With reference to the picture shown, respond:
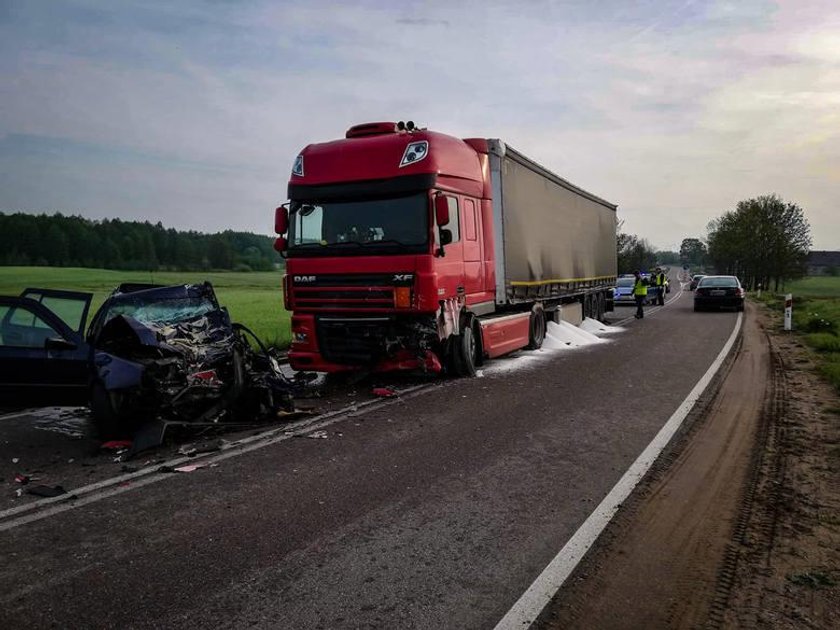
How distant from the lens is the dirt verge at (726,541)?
10.3ft

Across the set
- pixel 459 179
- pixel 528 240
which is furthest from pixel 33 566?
pixel 528 240

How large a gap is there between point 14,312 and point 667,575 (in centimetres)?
689

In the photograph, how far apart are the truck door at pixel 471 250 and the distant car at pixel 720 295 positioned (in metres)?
18.8

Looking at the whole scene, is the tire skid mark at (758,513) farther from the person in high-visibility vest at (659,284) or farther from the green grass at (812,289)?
the green grass at (812,289)

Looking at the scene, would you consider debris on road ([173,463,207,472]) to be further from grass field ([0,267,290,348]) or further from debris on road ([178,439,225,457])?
grass field ([0,267,290,348])

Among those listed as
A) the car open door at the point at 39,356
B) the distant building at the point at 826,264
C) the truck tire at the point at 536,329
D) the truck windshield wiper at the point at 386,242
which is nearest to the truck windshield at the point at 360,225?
the truck windshield wiper at the point at 386,242

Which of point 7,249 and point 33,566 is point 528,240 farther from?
point 7,249

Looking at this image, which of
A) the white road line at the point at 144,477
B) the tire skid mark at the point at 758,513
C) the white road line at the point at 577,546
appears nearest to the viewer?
the white road line at the point at 577,546

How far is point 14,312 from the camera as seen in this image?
6961 mm

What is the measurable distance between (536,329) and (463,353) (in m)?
4.35

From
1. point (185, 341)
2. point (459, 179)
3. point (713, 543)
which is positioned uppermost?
point (459, 179)

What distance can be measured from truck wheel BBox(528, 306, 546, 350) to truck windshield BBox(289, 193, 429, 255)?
525 centimetres

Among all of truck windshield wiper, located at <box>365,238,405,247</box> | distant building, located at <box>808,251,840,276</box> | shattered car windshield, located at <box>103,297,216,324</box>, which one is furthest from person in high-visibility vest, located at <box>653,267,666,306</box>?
distant building, located at <box>808,251,840,276</box>

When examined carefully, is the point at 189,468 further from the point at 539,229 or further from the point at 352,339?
the point at 539,229
